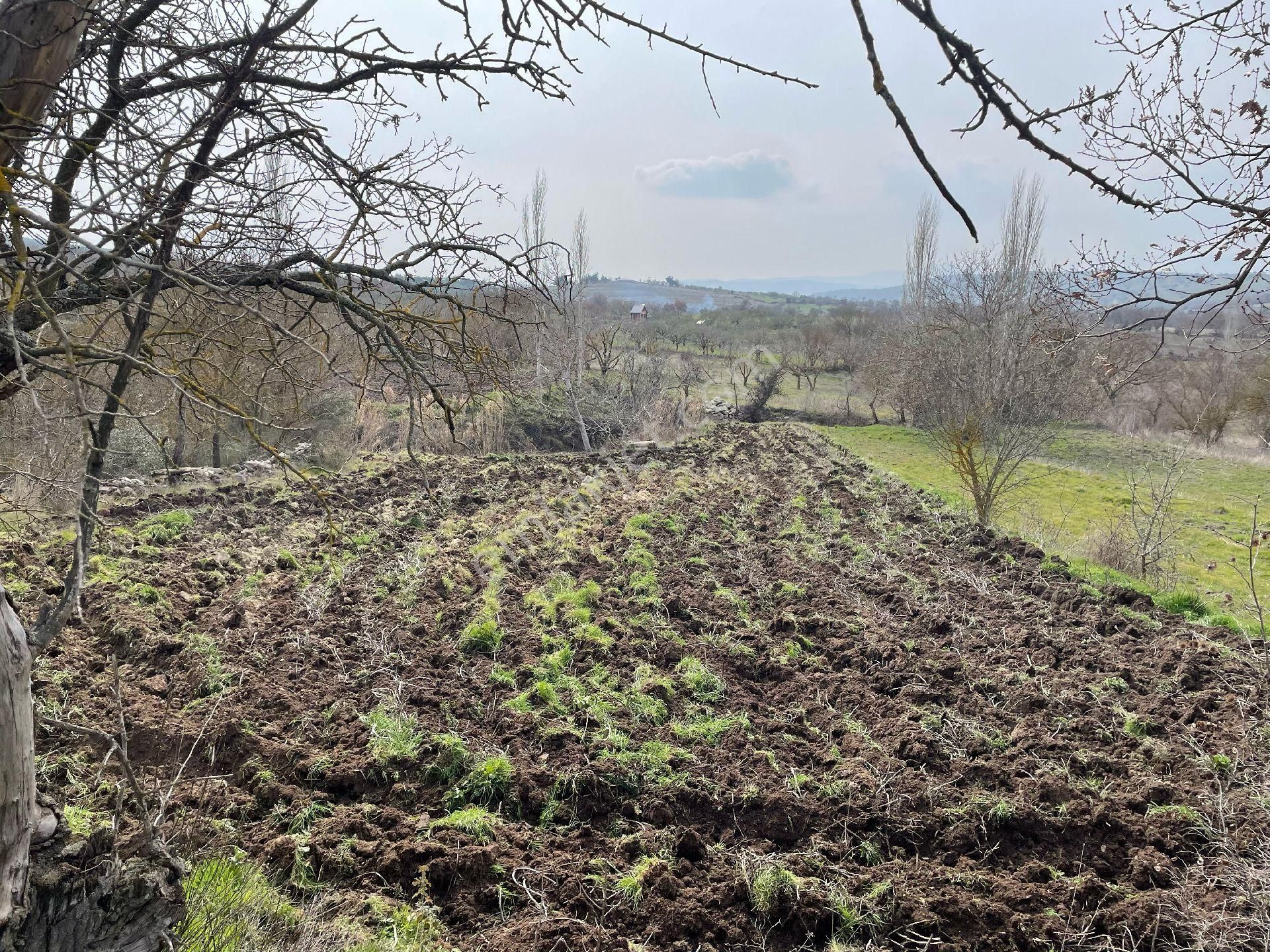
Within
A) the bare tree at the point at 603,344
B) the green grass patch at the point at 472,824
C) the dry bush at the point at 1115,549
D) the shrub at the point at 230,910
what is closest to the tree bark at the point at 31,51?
the shrub at the point at 230,910

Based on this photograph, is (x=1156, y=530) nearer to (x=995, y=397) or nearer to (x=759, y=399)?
(x=995, y=397)

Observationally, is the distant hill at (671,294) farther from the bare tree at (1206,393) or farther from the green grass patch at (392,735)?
the green grass patch at (392,735)

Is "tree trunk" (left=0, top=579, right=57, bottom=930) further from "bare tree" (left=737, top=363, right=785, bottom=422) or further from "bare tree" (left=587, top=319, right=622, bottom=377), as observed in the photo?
"bare tree" (left=737, top=363, right=785, bottom=422)

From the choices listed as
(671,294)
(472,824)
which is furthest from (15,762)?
(671,294)

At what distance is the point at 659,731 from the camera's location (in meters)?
4.93

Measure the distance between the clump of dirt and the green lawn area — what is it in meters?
3.59

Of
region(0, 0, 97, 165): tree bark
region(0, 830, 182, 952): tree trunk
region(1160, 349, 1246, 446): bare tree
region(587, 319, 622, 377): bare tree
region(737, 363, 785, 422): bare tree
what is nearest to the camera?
region(0, 830, 182, 952): tree trunk

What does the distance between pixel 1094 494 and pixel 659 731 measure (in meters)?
16.7

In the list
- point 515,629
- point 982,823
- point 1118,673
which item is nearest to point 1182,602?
point 1118,673

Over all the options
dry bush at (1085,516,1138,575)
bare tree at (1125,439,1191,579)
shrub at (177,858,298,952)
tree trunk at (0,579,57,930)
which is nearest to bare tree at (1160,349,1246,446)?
bare tree at (1125,439,1191,579)

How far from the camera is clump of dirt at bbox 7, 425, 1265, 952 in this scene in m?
3.49

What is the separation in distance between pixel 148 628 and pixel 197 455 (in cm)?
918

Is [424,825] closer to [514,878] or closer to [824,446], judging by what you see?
[514,878]

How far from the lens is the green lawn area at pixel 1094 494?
10922 mm
